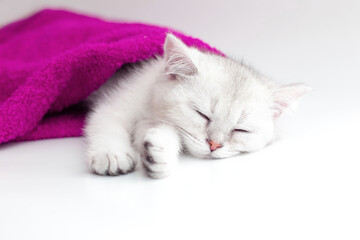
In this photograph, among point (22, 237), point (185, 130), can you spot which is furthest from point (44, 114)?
point (22, 237)

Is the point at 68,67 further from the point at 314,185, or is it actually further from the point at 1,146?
the point at 314,185

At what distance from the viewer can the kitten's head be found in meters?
1.17

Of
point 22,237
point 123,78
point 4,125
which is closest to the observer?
point 22,237

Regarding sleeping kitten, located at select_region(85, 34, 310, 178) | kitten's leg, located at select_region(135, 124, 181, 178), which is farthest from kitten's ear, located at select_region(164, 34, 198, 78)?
kitten's leg, located at select_region(135, 124, 181, 178)

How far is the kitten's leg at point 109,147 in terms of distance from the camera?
1.09 meters

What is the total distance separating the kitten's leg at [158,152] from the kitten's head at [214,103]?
87 millimetres

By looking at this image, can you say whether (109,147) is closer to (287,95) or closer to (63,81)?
(63,81)

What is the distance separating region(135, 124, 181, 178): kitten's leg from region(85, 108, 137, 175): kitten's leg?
68mm

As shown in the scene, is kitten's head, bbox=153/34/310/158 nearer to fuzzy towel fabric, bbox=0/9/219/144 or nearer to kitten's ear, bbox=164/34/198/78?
kitten's ear, bbox=164/34/198/78

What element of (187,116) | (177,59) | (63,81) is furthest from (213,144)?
(63,81)

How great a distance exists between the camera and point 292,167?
1191 mm

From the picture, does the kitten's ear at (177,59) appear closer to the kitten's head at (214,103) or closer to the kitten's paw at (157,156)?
the kitten's head at (214,103)

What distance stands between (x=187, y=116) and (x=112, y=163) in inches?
10.3

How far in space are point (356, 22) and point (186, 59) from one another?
109 cm
